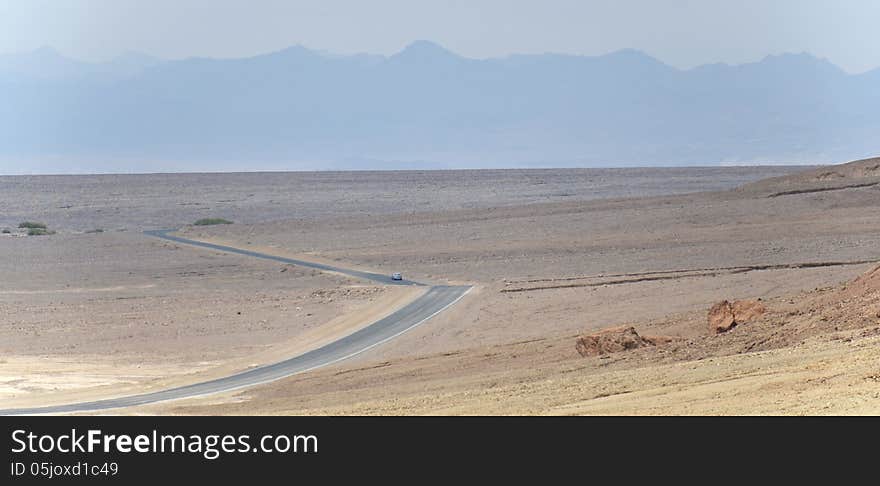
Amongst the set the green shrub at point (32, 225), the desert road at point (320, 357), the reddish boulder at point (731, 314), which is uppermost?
the green shrub at point (32, 225)

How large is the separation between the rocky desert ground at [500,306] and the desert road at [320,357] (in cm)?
79

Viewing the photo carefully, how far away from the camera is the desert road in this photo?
961 inches

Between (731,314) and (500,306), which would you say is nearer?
(731,314)

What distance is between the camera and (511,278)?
49.5m

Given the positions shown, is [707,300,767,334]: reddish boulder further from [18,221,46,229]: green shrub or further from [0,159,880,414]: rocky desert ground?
[18,221,46,229]: green shrub

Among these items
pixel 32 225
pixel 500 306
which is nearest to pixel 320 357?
pixel 500 306

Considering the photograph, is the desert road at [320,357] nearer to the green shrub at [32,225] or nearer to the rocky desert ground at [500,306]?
the rocky desert ground at [500,306]

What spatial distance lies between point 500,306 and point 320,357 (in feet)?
33.0

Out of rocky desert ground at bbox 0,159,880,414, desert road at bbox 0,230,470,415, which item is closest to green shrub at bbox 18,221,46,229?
rocky desert ground at bbox 0,159,880,414

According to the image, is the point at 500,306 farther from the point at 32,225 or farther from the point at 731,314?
the point at 32,225

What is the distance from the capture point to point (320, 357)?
105ft

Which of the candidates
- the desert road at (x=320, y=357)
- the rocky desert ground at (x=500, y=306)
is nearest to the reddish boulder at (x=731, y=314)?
the rocky desert ground at (x=500, y=306)

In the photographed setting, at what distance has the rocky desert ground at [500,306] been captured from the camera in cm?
1811

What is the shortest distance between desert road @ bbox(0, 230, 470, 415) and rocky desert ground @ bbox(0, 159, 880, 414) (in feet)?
2.60
